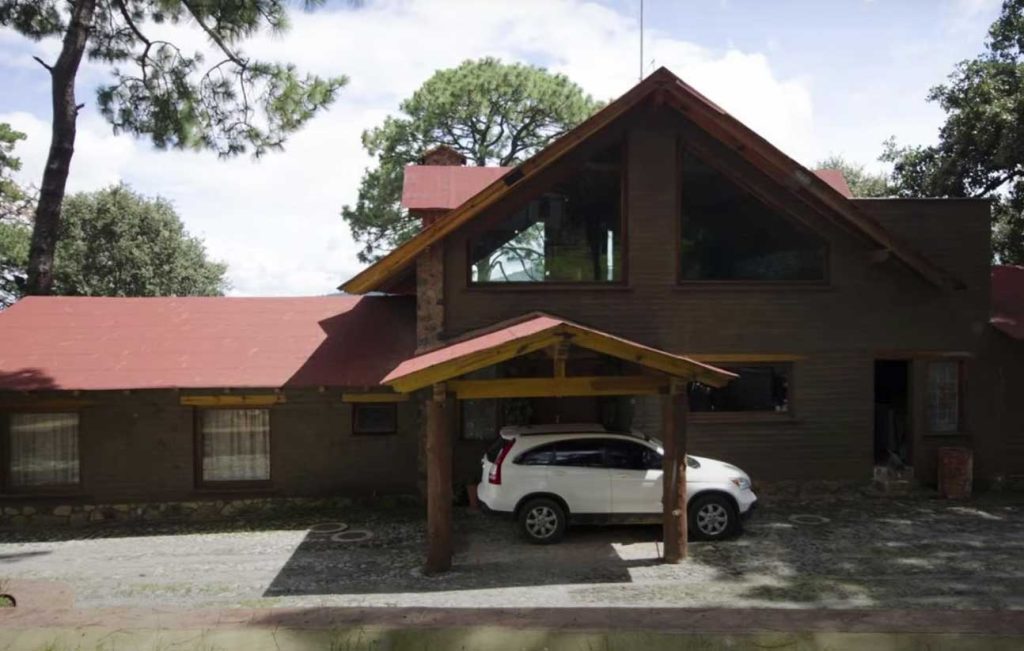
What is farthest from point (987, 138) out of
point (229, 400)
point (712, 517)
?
point (229, 400)

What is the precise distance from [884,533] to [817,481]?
2431mm

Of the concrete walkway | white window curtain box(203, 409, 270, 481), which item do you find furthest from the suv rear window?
the concrete walkway

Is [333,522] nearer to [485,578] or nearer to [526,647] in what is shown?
[485,578]

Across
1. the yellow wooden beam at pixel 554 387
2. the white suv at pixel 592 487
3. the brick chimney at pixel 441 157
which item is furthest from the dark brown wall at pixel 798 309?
the brick chimney at pixel 441 157

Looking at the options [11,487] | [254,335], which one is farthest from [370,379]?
[11,487]

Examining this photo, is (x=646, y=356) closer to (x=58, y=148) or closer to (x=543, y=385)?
(x=543, y=385)

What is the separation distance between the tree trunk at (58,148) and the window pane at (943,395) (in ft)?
64.5

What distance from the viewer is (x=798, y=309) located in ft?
45.6

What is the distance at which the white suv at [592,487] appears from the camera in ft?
35.9

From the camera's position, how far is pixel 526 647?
12.4ft

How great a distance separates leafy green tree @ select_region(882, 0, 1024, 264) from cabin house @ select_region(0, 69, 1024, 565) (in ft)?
21.0

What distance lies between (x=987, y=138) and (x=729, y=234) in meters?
10.4

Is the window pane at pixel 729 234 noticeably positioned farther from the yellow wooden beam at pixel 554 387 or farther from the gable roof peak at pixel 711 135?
the yellow wooden beam at pixel 554 387

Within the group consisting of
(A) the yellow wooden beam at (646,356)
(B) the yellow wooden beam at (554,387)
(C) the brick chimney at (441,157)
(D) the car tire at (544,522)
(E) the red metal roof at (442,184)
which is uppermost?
(C) the brick chimney at (441,157)
